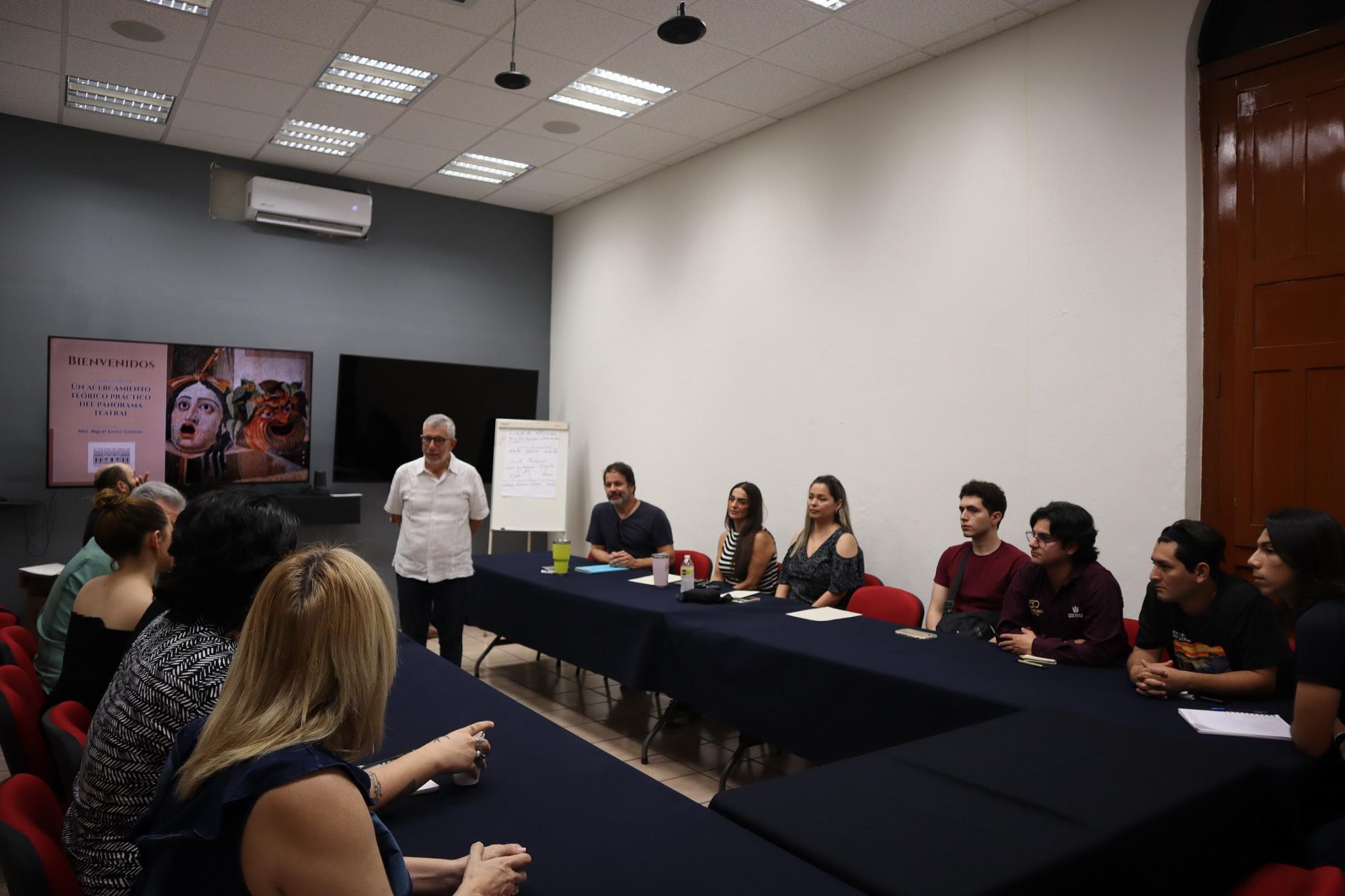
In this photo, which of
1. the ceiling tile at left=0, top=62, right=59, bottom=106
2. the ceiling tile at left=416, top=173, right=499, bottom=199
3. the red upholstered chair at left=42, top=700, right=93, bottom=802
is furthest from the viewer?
the ceiling tile at left=416, top=173, right=499, bottom=199

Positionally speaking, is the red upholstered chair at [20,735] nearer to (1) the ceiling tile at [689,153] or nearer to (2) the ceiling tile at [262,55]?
(2) the ceiling tile at [262,55]

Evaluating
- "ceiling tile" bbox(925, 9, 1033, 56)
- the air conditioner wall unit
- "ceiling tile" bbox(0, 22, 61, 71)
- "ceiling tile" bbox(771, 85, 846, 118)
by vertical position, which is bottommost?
the air conditioner wall unit

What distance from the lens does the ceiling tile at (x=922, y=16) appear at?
391 centimetres

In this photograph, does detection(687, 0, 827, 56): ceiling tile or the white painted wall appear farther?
detection(687, 0, 827, 56): ceiling tile

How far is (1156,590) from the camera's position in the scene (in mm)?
2504

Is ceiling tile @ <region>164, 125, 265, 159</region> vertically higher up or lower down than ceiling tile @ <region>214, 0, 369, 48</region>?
higher up

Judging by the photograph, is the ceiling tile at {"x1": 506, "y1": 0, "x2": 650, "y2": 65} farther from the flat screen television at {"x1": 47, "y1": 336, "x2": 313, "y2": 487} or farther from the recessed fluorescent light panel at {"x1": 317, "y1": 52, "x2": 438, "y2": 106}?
the flat screen television at {"x1": 47, "y1": 336, "x2": 313, "y2": 487}

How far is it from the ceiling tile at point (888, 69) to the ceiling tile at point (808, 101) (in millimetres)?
90

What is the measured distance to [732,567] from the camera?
4699 millimetres

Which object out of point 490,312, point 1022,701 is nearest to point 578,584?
point 1022,701

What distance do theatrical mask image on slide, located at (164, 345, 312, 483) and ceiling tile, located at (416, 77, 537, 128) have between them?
2.24 metres

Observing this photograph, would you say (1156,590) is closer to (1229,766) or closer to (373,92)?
(1229,766)

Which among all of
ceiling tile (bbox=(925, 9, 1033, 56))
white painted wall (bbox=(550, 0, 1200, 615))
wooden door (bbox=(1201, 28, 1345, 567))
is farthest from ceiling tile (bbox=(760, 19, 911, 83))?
wooden door (bbox=(1201, 28, 1345, 567))

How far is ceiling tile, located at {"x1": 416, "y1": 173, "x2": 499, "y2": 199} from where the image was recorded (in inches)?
260
